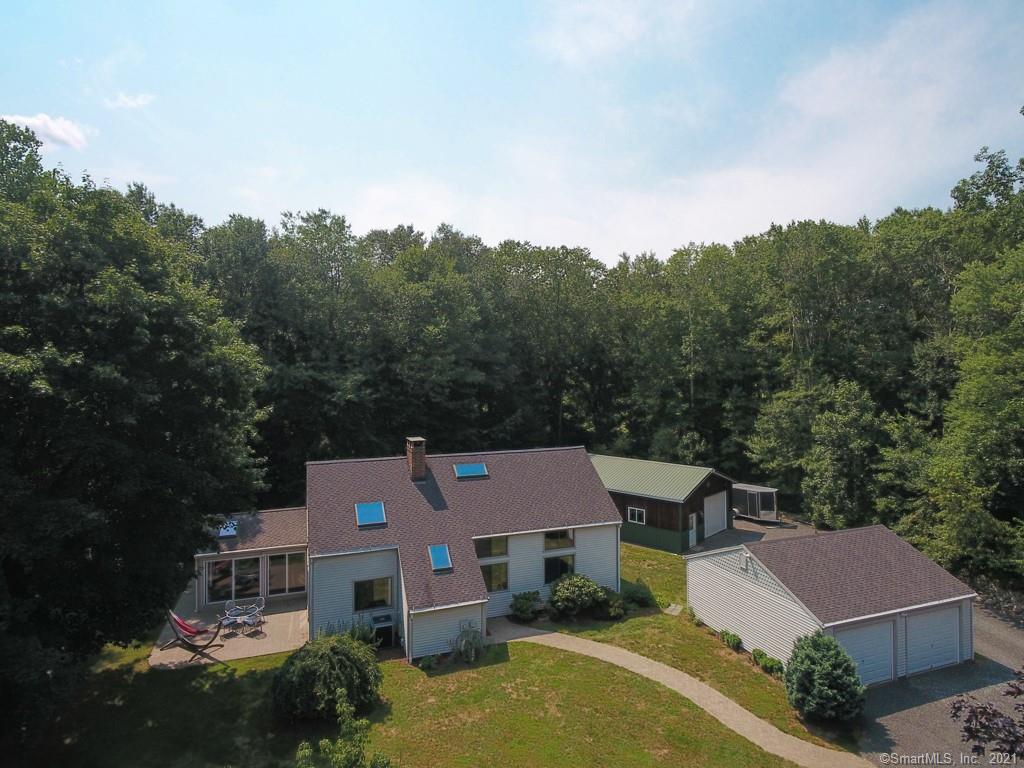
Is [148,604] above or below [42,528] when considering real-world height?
below

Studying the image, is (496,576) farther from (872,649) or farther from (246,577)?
(872,649)

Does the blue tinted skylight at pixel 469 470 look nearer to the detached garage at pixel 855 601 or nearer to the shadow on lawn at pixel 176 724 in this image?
the shadow on lawn at pixel 176 724

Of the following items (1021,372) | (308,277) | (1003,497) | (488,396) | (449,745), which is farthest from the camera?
(488,396)

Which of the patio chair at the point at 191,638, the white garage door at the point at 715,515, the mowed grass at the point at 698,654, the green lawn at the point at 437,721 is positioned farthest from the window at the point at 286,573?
the white garage door at the point at 715,515

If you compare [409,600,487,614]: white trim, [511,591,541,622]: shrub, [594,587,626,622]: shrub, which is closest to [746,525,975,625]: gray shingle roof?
[594,587,626,622]: shrub

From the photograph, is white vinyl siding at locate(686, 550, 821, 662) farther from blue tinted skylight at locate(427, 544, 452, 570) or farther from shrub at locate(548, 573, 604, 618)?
blue tinted skylight at locate(427, 544, 452, 570)

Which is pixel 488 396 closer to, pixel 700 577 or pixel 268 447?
pixel 268 447

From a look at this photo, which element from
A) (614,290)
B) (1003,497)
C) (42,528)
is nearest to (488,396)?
(614,290)
